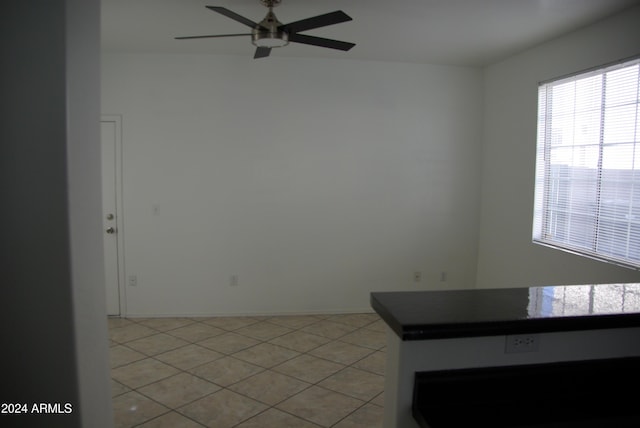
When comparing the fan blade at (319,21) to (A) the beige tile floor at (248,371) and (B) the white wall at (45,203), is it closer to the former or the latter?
(B) the white wall at (45,203)

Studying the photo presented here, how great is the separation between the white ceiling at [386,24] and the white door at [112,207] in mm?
826

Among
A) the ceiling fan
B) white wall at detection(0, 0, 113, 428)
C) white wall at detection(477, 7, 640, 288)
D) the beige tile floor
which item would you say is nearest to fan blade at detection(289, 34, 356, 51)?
the ceiling fan

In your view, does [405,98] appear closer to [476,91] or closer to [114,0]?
[476,91]

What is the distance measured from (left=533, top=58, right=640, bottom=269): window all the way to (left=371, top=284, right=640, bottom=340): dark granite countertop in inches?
76.9

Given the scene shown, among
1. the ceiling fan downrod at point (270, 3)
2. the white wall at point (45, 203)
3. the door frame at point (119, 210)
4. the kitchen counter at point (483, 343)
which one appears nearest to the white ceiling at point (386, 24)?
the ceiling fan downrod at point (270, 3)

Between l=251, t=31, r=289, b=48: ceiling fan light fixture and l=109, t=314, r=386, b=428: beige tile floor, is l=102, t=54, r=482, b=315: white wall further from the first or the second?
l=251, t=31, r=289, b=48: ceiling fan light fixture

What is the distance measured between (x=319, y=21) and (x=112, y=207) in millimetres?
3103

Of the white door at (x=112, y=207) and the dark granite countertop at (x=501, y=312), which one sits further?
the white door at (x=112, y=207)

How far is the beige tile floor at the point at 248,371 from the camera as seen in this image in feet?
8.50

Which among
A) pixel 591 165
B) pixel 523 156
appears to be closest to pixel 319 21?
pixel 591 165

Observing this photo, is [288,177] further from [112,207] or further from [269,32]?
[269,32]

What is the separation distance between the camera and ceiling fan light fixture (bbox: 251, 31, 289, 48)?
2486 mm

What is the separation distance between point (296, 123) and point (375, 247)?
1.60 meters

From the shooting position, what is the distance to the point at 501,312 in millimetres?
1146
